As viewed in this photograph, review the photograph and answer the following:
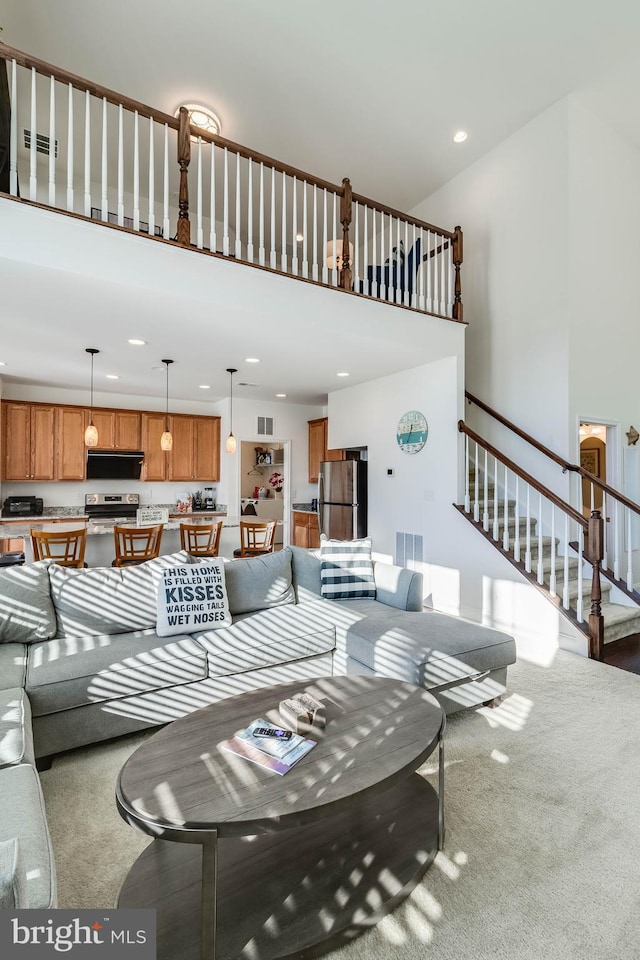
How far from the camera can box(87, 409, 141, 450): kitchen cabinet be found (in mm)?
7293

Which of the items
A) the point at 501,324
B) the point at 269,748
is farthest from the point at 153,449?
the point at 269,748

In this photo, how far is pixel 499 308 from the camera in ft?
18.8

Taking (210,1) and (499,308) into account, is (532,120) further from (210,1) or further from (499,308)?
(210,1)

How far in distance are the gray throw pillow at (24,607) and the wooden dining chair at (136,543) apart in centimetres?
189

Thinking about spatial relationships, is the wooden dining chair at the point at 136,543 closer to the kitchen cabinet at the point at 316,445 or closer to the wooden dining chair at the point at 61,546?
the wooden dining chair at the point at 61,546

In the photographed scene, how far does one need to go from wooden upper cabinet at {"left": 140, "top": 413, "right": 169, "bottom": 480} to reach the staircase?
4.95 metres

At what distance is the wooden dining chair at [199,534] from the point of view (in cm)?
512

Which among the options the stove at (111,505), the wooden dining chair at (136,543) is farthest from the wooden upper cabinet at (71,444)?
the wooden dining chair at (136,543)

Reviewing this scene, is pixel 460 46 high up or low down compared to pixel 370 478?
up

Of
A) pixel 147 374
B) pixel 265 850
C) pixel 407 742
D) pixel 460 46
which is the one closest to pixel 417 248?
pixel 460 46

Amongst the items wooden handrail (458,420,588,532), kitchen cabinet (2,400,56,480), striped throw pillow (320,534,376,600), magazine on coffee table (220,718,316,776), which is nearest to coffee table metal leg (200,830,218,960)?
magazine on coffee table (220,718,316,776)

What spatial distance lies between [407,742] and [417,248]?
4803 millimetres

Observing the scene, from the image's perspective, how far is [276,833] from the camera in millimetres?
1607

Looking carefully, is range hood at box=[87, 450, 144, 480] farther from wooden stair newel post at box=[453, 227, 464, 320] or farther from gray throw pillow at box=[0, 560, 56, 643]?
wooden stair newel post at box=[453, 227, 464, 320]
